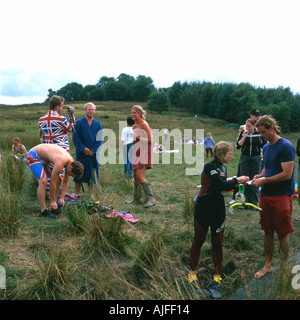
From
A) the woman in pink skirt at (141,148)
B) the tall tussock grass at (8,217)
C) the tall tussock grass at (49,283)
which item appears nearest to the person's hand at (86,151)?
the woman in pink skirt at (141,148)

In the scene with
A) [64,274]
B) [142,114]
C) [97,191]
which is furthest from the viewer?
[142,114]

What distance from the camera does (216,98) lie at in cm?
7600

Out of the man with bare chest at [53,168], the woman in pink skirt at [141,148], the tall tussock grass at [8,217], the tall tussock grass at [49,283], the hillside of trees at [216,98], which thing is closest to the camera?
the tall tussock grass at [49,283]

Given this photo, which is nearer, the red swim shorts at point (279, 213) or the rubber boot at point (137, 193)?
the red swim shorts at point (279, 213)

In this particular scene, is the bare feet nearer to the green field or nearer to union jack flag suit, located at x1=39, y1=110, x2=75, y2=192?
the green field

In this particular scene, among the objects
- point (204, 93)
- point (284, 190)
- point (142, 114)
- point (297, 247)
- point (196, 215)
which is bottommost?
point (297, 247)

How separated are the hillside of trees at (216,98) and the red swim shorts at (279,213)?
203ft

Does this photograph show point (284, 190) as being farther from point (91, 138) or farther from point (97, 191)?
point (91, 138)

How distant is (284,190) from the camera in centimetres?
329

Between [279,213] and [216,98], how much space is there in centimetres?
7629

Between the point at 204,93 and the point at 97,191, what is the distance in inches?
3132

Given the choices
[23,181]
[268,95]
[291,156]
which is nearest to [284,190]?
[291,156]

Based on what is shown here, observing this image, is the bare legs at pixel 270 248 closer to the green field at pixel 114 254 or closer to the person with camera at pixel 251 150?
the green field at pixel 114 254

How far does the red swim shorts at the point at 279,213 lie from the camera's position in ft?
10.7
